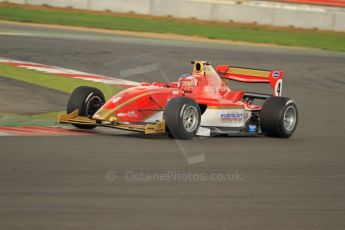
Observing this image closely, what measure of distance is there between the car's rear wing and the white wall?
21.0 m

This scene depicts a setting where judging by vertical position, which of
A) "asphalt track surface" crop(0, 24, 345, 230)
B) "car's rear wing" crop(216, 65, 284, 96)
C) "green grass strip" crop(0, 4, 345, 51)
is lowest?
"asphalt track surface" crop(0, 24, 345, 230)

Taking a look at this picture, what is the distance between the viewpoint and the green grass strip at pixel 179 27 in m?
30.5

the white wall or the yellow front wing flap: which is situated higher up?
the white wall

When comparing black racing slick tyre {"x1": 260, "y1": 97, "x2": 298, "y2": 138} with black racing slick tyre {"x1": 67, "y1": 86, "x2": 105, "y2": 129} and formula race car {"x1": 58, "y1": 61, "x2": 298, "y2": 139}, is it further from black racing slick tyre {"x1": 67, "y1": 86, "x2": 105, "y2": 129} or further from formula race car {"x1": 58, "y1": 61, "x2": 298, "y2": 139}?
black racing slick tyre {"x1": 67, "y1": 86, "x2": 105, "y2": 129}

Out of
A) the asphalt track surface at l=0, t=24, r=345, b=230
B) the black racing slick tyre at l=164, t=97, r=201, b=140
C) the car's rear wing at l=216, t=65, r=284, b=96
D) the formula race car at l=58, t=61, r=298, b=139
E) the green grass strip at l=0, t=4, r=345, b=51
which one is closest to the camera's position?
the asphalt track surface at l=0, t=24, r=345, b=230

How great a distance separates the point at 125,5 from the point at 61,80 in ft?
60.2

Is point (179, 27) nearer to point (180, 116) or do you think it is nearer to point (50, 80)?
point (50, 80)

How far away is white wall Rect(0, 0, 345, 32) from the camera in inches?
1359

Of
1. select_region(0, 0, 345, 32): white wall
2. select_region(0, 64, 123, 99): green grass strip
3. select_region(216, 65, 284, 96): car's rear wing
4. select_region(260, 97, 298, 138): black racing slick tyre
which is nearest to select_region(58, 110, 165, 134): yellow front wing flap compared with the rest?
select_region(260, 97, 298, 138): black racing slick tyre

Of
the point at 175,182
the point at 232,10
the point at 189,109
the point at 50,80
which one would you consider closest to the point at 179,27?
the point at 232,10

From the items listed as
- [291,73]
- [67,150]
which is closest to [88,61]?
[291,73]

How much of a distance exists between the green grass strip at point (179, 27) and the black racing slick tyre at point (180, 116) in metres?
18.3

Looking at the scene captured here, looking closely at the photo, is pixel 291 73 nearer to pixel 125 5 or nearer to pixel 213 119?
pixel 213 119

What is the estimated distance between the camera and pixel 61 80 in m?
17.8
